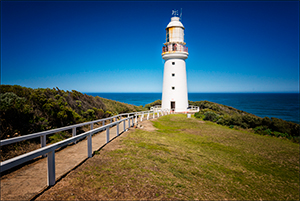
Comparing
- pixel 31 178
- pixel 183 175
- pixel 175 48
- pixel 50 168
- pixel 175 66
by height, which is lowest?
pixel 183 175

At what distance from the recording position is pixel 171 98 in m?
28.3

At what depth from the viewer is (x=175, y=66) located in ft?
91.4

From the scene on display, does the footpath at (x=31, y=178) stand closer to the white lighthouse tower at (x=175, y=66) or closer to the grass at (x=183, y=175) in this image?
the grass at (x=183, y=175)

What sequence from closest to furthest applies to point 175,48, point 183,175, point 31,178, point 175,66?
point 31,178 < point 183,175 < point 175,48 < point 175,66

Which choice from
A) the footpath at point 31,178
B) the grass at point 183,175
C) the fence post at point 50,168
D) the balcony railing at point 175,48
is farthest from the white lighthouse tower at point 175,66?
the fence post at point 50,168

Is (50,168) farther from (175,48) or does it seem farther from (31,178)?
(175,48)

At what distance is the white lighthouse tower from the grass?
19.3 meters

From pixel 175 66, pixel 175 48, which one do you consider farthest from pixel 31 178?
pixel 175 48

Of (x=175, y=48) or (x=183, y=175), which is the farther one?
(x=175, y=48)

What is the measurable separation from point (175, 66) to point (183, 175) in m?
23.8

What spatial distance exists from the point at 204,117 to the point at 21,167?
19.1 meters

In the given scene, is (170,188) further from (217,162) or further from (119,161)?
(217,162)

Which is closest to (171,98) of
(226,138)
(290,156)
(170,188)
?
(226,138)

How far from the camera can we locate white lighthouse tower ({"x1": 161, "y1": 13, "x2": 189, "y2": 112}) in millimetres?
27484
